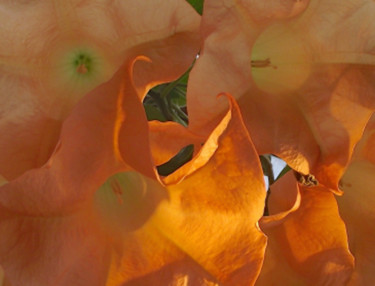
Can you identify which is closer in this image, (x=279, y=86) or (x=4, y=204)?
(x=4, y=204)

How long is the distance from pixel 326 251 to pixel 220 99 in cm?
19

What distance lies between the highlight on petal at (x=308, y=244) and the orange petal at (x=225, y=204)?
0.29ft

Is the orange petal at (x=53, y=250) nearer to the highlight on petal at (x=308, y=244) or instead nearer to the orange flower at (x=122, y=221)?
the orange flower at (x=122, y=221)

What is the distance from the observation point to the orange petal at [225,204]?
475 millimetres

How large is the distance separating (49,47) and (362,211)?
0.33 metres

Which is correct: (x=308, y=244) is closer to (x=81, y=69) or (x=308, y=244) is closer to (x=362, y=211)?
(x=362, y=211)

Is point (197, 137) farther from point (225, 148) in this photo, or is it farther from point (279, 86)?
point (279, 86)

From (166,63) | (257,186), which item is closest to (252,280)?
(257,186)

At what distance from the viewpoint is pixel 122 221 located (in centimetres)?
60

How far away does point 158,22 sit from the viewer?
0.52m

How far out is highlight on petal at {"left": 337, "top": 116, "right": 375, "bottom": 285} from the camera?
667 millimetres

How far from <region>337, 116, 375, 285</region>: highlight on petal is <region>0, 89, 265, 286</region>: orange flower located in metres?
0.20

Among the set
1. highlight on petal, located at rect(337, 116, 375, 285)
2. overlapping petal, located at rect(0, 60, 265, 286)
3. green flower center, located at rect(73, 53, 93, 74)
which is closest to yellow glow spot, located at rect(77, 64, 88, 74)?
green flower center, located at rect(73, 53, 93, 74)

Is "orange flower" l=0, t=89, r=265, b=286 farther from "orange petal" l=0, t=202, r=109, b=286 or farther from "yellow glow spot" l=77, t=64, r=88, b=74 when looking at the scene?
"yellow glow spot" l=77, t=64, r=88, b=74
